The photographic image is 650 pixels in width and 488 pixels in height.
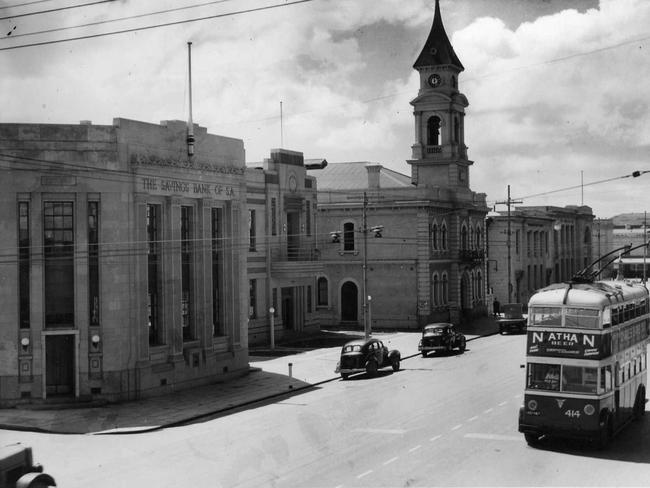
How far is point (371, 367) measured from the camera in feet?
128

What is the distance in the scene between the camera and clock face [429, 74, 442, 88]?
66.4 meters

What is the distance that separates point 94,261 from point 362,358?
507 inches

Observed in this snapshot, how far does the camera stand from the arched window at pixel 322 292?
64.4 meters

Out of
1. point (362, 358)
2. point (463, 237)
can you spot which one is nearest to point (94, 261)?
point (362, 358)

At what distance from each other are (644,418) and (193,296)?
18.6 m

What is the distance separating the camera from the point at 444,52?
6569 cm

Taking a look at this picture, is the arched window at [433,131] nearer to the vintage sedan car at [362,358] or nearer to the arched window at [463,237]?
the arched window at [463,237]

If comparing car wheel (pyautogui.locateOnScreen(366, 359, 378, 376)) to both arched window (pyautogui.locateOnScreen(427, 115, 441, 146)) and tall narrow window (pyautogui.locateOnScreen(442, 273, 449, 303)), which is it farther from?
arched window (pyautogui.locateOnScreen(427, 115, 441, 146))

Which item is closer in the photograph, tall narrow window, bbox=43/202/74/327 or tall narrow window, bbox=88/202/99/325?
tall narrow window, bbox=43/202/74/327

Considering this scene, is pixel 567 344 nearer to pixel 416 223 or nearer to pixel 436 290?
pixel 416 223

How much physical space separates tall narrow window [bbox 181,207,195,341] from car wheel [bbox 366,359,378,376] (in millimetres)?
8060

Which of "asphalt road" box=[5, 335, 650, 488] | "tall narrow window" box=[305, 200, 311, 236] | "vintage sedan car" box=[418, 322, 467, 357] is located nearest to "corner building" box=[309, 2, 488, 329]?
"tall narrow window" box=[305, 200, 311, 236]

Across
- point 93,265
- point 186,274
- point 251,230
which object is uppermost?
point 251,230

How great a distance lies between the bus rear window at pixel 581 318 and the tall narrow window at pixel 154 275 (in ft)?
58.0
